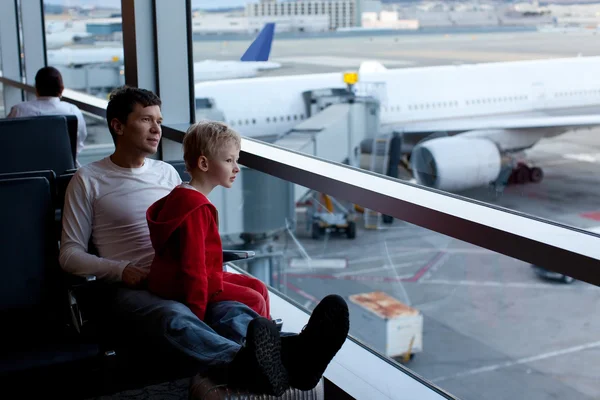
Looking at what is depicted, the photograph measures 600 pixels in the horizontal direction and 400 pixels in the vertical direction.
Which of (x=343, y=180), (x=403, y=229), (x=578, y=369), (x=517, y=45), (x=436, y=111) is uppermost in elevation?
(x=517, y=45)

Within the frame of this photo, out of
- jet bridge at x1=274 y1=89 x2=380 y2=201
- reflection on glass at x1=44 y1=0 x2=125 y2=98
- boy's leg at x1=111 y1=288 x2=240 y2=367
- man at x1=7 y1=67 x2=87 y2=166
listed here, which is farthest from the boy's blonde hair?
reflection on glass at x1=44 y1=0 x2=125 y2=98

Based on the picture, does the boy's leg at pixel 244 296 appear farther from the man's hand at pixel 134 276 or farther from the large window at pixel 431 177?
the large window at pixel 431 177

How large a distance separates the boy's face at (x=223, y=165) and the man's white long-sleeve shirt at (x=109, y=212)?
37 centimetres

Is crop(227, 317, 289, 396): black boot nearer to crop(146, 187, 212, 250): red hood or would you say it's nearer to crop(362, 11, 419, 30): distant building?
crop(146, 187, 212, 250): red hood

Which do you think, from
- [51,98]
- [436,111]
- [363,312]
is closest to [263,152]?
[51,98]

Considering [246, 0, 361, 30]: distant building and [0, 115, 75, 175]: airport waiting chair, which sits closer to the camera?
[0, 115, 75, 175]: airport waiting chair

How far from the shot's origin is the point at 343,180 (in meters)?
2.01

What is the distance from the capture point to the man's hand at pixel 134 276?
181cm

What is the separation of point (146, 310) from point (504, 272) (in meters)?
19.2

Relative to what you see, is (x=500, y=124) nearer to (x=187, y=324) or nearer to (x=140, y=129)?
(x=140, y=129)

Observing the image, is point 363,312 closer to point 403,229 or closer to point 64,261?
point 403,229

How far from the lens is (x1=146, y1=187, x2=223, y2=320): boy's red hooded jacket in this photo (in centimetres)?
162

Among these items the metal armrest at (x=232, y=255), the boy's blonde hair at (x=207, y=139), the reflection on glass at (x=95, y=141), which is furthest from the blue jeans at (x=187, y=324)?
the reflection on glass at (x=95, y=141)

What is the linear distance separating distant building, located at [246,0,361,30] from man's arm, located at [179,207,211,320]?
2444 millimetres
